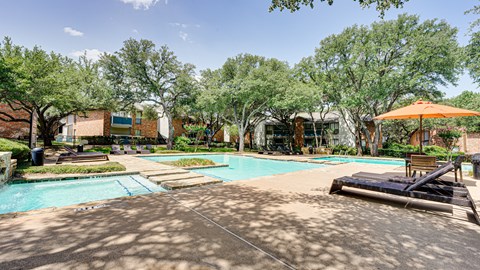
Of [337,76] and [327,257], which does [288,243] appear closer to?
[327,257]

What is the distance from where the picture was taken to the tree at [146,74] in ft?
69.2

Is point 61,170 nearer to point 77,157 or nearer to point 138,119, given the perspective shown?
point 77,157

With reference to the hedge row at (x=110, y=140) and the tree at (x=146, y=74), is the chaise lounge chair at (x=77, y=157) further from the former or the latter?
the hedge row at (x=110, y=140)

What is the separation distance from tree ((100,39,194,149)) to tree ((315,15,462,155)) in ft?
53.5

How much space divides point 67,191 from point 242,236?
689 cm

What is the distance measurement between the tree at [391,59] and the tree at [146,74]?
16.3 m

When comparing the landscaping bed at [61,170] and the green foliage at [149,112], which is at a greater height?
the green foliage at [149,112]

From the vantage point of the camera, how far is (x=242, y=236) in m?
2.86

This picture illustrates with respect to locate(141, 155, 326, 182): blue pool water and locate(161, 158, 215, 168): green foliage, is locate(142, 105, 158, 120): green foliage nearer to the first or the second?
locate(141, 155, 326, 182): blue pool water

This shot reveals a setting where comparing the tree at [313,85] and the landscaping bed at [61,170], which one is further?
the tree at [313,85]

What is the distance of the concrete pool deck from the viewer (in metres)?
2.24

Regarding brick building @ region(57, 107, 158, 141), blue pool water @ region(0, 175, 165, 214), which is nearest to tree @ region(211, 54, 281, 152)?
blue pool water @ region(0, 175, 165, 214)

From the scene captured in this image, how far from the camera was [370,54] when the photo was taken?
18.0 m

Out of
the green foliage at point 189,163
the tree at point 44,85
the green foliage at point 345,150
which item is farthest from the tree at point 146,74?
the green foliage at point 345,150
